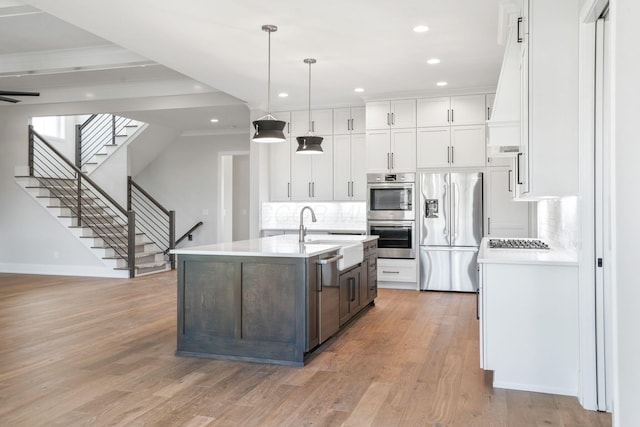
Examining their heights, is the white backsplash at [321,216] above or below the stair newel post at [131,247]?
above

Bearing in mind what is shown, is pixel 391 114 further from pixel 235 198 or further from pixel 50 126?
pixel 50 126

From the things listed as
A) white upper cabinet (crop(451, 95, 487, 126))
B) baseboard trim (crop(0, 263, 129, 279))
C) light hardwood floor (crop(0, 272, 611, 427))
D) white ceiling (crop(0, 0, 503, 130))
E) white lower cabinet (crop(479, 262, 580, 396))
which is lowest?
light hardwood floor (crop(0, 272, 611, 427))

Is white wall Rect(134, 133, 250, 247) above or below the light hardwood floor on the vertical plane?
above

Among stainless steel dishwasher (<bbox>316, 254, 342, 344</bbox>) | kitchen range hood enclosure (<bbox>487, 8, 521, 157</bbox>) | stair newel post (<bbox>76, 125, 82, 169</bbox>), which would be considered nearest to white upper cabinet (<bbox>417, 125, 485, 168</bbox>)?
kitchen range hood enclosure (<bbox>487, 8, 521, 157</bbox>)

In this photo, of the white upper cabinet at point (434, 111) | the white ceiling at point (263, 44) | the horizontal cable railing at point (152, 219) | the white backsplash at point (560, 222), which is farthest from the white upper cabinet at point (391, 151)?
the horizontal cable railing at point (152, 219)

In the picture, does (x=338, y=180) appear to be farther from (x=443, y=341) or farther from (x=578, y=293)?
(x=578, y=293)

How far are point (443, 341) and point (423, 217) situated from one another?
112 inches

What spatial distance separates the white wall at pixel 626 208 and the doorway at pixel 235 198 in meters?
9.73

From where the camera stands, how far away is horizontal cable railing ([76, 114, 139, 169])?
1048 cm

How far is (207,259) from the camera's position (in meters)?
3.81

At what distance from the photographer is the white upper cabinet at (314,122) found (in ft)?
25.0

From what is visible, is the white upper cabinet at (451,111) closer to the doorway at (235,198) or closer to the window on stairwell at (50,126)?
the doorway at (235,198)

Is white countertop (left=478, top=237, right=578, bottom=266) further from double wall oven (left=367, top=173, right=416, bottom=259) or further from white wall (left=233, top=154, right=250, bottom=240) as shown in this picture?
white wall (left=233, top=154, right=250, bottom=240)

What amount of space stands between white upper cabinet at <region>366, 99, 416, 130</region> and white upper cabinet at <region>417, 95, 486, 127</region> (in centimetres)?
11
